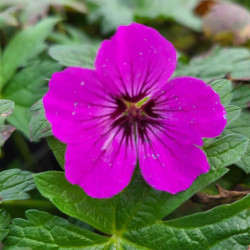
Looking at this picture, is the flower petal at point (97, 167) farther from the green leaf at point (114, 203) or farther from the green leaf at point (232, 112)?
the green leaf at point (232, 112)

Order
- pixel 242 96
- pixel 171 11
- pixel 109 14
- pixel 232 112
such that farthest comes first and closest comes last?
pixel 171 11, pixel 109 14, pixel 242 96, pixel 232 112

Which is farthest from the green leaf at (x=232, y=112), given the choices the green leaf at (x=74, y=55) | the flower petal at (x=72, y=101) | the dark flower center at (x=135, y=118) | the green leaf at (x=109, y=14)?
the green leaf at (x=109, y=14)

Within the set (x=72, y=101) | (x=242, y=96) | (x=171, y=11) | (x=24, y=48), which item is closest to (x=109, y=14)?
(x=171, y=11)

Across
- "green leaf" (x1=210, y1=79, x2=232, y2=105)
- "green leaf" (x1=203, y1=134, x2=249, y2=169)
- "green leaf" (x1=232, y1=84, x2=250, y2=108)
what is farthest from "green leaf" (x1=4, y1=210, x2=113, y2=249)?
"green leaf" (x1=232, y1=84, x2=250, y2=108)

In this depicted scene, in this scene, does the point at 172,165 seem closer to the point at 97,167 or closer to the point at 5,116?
the point at 97,167

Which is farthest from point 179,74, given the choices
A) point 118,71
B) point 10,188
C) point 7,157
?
point 7,157

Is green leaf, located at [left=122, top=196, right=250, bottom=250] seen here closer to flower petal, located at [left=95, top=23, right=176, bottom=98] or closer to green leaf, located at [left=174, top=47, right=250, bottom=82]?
flower petal, located at [left=95, top=23, right=176, bottom=98]
